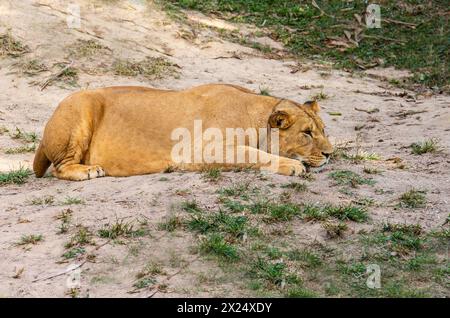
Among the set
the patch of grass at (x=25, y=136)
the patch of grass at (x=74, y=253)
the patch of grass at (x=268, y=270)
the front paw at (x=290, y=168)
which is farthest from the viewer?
the patch of grass at (x=25, y=136)

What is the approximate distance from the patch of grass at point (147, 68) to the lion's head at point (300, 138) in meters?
5.04

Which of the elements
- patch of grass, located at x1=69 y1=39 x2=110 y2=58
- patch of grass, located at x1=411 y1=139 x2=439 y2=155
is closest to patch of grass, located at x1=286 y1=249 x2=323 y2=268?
patch of grass, located at x1=411 y1=139 x2=439 y2=155

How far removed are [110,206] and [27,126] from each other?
416 cm

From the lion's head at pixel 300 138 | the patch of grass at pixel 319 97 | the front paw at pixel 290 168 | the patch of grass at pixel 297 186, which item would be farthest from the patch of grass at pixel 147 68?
the patch of grass at pixel 297 186

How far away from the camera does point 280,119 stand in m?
7.22

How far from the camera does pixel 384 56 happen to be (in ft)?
→ 46.3

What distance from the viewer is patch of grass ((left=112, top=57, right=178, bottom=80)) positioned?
11.9m

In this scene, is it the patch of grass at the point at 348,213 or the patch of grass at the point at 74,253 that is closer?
the patch of grass at the point at 74,253

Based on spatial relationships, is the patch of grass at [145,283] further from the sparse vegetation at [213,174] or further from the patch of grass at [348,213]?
the sparse vegetation at [213,174]

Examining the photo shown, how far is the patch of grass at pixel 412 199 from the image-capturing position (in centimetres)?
621

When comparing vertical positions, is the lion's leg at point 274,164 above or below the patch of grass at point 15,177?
above

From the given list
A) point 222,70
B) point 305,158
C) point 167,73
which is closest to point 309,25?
point 222,70
